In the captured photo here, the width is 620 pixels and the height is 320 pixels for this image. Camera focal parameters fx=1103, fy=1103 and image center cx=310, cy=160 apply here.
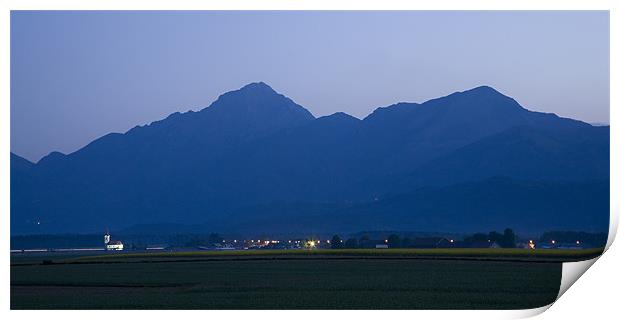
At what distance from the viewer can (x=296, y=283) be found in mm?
27078

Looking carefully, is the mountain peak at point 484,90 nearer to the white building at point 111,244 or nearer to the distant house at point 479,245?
the distant house at point 479,245

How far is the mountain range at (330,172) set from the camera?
79.1 meters

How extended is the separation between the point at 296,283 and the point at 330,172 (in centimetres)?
7454

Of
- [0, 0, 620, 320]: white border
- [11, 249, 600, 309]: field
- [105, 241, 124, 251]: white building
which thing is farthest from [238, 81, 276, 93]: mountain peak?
[0, 0, 620, 320]: white border

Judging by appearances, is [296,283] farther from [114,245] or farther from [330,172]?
[330,172]

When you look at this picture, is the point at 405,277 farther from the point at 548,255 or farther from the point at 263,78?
the point at 263,78

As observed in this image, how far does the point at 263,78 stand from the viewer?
87.9m

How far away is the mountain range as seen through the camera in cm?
7912

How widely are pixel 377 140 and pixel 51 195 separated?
43.8m

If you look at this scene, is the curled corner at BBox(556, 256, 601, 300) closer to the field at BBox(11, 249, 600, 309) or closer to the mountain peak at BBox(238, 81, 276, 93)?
the field at BBox(11, 249, 600, 309)

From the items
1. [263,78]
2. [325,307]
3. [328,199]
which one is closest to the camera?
[325,307]

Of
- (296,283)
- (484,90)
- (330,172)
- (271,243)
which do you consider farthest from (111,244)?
(484,90)
